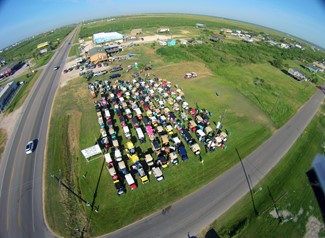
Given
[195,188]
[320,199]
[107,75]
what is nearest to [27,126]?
[107,75]

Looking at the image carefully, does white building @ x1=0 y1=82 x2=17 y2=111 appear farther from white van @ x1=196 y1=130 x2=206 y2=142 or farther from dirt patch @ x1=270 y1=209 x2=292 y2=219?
dirt patch @ x1=270 y1=209 x2=292 y2=219

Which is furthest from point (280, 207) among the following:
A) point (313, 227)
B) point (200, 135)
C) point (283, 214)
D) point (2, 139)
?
point (2, 139)

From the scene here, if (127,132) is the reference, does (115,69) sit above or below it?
above

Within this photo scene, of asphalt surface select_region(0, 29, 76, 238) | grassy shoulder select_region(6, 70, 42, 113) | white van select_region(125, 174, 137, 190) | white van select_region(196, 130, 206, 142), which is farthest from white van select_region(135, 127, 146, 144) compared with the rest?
grassy shoulder select_region(6, 70, 42, 113)

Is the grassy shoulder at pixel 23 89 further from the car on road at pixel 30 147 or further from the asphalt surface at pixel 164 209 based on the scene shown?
the car on road at pixel 30 147

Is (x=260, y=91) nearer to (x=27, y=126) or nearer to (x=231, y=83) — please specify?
(x=231, y=83)

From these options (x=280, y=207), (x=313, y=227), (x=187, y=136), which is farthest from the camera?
(x=187, y=136)

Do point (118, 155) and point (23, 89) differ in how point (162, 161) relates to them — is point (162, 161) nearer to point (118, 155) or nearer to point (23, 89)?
point (118, 155)
